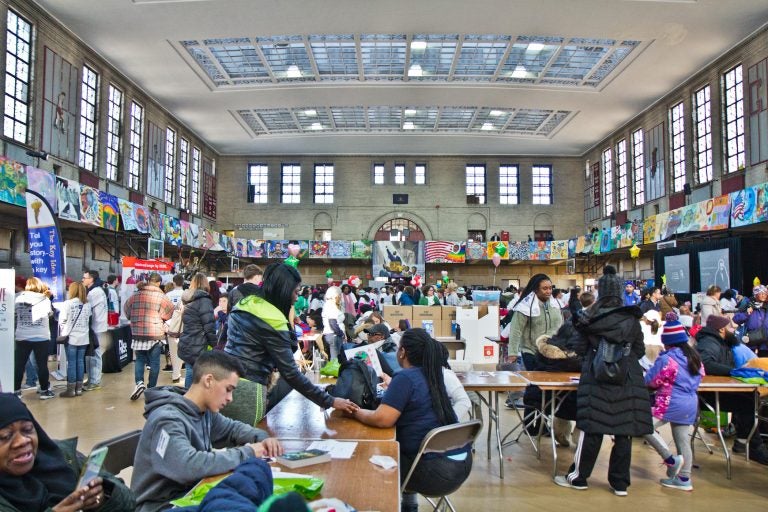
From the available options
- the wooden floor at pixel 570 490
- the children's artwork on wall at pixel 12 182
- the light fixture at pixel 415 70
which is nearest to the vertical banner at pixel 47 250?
the children's artwork on wall at pixel 12 182

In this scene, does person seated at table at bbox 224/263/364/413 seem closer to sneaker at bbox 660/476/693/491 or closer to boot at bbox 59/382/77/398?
sneaker at bbox 660/476/693/491

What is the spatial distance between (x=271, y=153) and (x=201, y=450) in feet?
92.3

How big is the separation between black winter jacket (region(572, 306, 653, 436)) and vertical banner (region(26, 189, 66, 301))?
25.6 feet

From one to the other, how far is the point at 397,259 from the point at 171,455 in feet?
78.5

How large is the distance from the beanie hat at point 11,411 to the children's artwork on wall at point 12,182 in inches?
396

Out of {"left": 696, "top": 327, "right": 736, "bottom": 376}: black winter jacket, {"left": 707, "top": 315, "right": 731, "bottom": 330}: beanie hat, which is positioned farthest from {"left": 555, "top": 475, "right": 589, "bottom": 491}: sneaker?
{"left": 707, "top": 315, "right": 731, "bottom": 330}: beanie hat

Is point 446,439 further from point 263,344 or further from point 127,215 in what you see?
point 127,215

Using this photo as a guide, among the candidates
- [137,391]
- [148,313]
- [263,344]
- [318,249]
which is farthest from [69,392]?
[318,249]

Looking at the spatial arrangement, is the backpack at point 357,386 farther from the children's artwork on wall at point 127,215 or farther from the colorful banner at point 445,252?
the colorful banner at point 445,252

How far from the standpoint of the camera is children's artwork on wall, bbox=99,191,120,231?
13492 millimetres

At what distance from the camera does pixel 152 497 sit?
2051mm

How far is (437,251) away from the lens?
25.6 m

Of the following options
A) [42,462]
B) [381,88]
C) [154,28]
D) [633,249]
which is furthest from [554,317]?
[381,88]

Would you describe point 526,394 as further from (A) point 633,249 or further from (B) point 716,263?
(A) point 633,249
